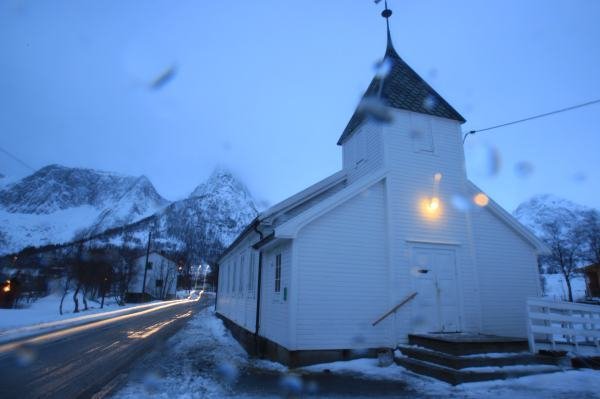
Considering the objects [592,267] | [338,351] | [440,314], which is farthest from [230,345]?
[592,267]

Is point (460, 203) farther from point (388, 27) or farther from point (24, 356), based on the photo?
point (24, 356)

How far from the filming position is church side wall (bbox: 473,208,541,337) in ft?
38.1

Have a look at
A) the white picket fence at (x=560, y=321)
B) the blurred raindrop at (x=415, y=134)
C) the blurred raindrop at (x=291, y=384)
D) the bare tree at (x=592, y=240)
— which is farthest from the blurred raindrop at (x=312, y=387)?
the bare tree at (x=592, y=240)

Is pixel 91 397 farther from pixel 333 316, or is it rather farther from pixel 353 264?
pixel 353 264

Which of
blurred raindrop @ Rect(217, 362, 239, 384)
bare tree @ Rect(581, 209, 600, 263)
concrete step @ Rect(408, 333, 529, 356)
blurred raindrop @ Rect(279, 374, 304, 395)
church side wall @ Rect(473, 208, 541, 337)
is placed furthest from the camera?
bare tree @ Rect(581, 209, 600, 263)

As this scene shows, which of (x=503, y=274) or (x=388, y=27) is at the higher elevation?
(x=388, y=27)

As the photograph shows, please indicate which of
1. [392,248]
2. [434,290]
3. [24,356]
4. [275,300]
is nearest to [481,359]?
[434,290]

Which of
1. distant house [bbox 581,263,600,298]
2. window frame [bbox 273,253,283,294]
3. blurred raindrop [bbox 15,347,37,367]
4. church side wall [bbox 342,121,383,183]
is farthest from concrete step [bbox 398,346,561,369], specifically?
distant house [bbox 581,263,600,298]

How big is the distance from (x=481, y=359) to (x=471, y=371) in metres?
0.55

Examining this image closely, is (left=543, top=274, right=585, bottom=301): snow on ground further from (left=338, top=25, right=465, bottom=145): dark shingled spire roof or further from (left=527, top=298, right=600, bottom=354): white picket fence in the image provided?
(left=338, top=25, right=465, bottom=145): dark shingled spire roof

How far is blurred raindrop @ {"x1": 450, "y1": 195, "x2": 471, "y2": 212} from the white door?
1.37 metres

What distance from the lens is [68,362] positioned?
9.91 meters

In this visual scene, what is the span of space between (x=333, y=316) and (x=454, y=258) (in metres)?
4.10

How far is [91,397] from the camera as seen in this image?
6.62 metres
